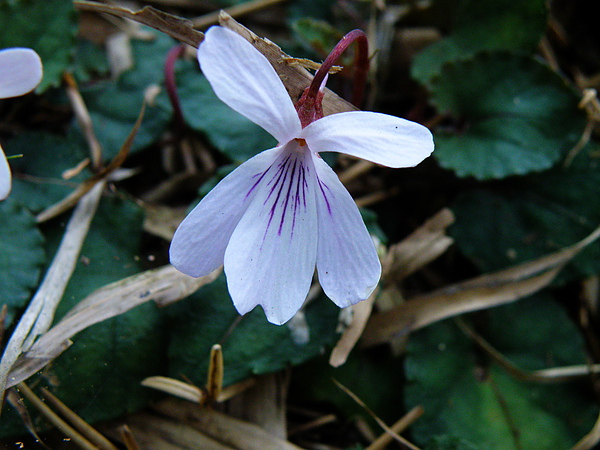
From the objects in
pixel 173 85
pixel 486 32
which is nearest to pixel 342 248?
pixel 173 85

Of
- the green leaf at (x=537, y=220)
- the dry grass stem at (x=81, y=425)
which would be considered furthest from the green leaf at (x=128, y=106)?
the green leaf at (x=537, y=220)

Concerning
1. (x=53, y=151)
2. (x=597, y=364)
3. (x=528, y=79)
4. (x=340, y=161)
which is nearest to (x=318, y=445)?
(x=340, y=161)

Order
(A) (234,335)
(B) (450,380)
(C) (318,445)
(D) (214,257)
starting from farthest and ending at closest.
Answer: (B) (450,380), (C) (318,445), (A) (234,335), (D) (214,257)

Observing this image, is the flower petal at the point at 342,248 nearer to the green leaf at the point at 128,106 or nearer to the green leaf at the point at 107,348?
the green leaf at the point at 107,348

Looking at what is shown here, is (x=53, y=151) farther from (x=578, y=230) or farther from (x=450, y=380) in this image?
(x=578, y=230)

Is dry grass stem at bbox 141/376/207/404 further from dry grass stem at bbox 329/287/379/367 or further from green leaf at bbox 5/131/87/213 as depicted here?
green leaf at bbox 5/131/87/213
